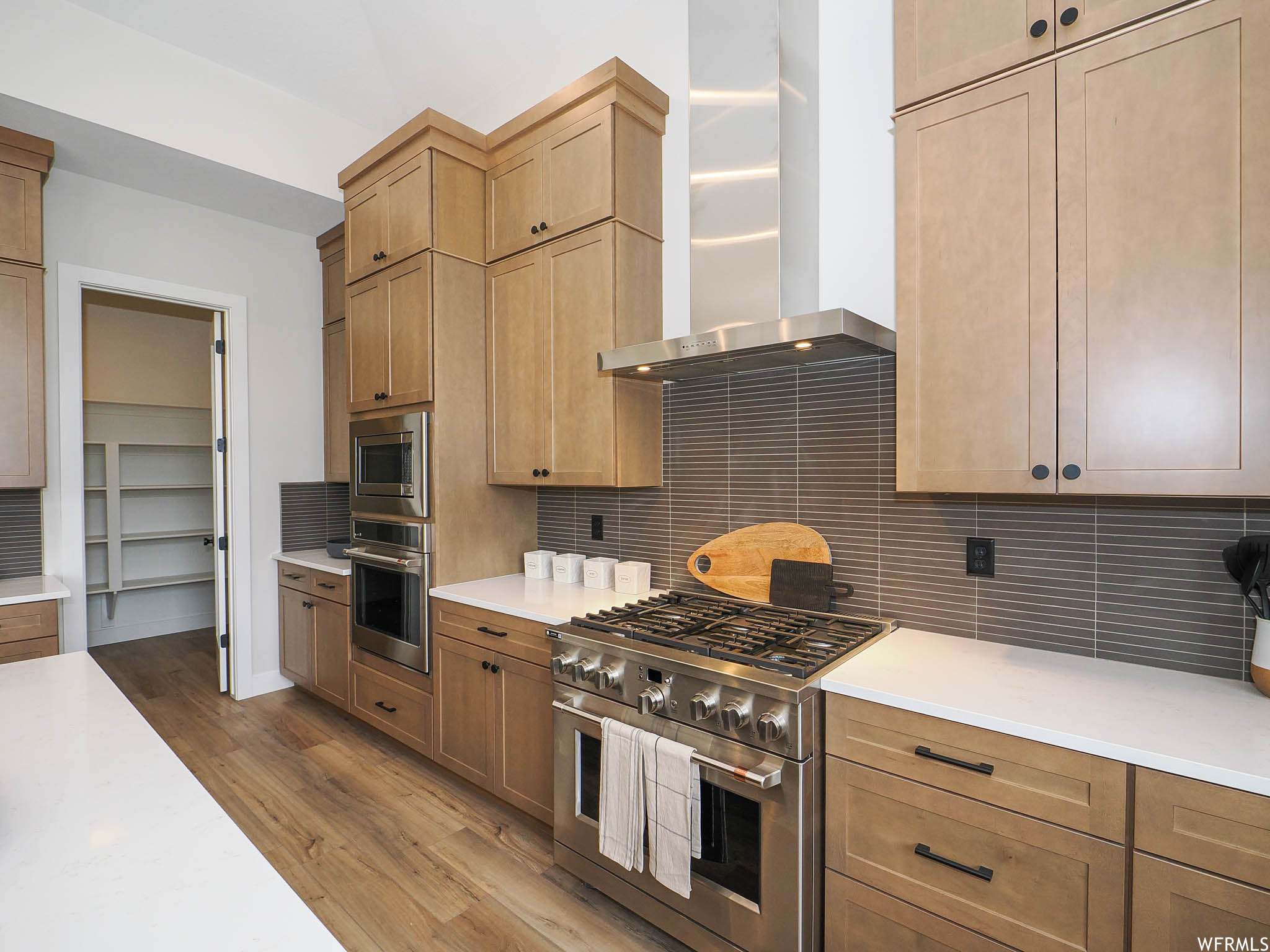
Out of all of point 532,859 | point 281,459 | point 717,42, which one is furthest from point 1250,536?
point 281,459

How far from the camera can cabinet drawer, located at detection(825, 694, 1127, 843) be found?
1.25 metres

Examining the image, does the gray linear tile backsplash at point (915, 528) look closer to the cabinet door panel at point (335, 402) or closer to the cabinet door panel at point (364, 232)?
the cabinet door panel at point (364, 232)

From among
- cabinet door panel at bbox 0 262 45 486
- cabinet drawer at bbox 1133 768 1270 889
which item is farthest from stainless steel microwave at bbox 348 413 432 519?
cabinet drawer at bbox 1133 768 1270 889

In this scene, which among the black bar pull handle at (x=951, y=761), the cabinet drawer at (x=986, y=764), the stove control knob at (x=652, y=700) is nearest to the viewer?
the cabinet drawer at (x=986, y=764)

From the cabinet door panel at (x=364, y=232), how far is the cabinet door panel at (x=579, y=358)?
40.1 inches

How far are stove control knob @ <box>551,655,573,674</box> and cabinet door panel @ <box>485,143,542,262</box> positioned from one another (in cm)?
176

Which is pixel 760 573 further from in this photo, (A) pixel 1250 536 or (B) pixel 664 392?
(A) pixel 1250 536

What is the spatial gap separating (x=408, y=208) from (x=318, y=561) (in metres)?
2.05

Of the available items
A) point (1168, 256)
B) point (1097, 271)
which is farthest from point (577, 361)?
point (1168, 256)

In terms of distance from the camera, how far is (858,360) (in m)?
2.15

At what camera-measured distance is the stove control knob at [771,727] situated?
60.8 inches

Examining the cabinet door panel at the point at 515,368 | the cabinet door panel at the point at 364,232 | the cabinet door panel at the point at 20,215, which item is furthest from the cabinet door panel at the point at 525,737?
the cabinet door panel at the point at 20,215

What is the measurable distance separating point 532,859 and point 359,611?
1.60m

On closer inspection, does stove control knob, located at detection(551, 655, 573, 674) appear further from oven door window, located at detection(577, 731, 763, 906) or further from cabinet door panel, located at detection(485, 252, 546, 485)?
cabinet door panel, located at detection(485, 252, 546, 485)
